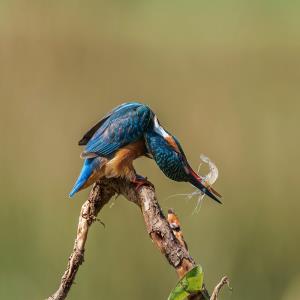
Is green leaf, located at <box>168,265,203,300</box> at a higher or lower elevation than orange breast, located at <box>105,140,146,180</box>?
lower

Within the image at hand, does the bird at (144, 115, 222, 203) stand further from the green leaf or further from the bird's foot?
the green leaf

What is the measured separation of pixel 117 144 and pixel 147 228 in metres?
0.33

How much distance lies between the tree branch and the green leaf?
0.13ft

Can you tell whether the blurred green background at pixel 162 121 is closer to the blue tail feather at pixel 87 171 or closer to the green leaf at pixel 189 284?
the blue tail feather at pixel 87 171

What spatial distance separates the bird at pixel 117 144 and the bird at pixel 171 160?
42 mm

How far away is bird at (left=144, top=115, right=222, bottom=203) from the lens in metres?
1.77

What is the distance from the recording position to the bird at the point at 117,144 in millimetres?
1837

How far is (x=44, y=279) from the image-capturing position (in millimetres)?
3256

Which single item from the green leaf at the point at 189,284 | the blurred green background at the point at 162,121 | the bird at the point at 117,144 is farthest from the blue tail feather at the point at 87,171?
the blurred green background at the point at 162,121

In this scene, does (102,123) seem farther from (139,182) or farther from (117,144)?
(139,182)

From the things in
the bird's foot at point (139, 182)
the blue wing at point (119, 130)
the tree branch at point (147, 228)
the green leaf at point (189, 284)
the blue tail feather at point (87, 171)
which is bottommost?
the green leaf at point (189, 284)

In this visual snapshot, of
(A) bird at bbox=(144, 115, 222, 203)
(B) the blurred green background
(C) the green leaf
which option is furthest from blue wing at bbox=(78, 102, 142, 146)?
(B) the blurred green background

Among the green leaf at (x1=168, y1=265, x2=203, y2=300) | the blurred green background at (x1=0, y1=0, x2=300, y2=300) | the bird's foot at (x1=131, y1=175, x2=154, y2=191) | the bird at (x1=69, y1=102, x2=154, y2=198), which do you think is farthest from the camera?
the blurred green background at (x1=0, y1=0, x2=300, y2=300)

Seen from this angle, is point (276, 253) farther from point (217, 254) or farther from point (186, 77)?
point (186, 77)
